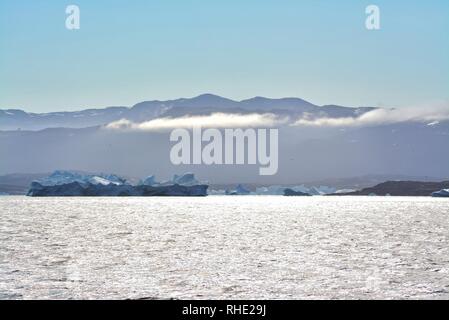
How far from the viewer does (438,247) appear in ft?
146

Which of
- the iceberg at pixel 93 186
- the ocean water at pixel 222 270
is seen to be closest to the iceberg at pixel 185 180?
the iceberg at pixel 93 186

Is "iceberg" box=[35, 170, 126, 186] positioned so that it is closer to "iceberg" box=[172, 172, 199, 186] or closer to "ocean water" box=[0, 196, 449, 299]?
Answer: "iceberg" box=[172, 172, 199, 186]

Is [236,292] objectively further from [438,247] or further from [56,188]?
[56,188]

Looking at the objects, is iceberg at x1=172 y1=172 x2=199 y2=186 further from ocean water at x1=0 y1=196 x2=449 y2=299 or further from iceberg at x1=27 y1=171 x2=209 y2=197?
ocean water at x1=0 y1=196 x2=449 y2=299

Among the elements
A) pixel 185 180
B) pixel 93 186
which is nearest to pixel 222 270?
pixel 93 186

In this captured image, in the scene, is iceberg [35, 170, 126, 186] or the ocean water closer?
the ocean water

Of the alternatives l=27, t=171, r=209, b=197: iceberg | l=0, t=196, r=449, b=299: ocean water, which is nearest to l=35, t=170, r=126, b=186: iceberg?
l=27, t=171, r=209, b=197: iceberg

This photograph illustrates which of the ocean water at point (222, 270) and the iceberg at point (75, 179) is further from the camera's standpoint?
the iceberg at point (75, 179)

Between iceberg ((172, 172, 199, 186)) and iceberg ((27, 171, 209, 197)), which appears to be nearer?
iceberg ((27, 171, 209, 197))

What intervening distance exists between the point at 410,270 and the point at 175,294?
42.5 feet

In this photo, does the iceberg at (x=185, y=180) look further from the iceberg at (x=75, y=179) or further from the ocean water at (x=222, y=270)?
the ocean water at (x=222, y=270)
